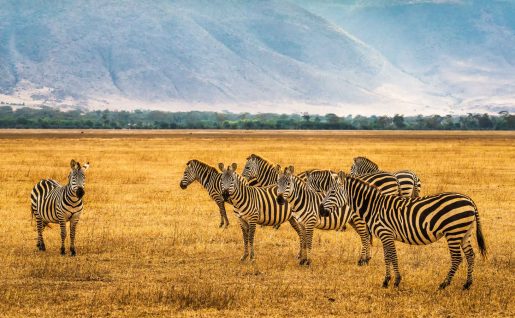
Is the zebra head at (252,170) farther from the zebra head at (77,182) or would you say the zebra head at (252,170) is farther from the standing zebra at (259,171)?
the zebra head at (77,182)

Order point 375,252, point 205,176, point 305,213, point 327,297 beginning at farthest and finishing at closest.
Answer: point 205,176, point 375,252, point 305,213, point 327,297

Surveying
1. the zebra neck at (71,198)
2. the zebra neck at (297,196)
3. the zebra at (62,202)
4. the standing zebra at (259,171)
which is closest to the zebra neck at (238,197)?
the zebra neck at (297,196)

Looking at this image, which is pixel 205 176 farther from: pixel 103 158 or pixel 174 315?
pixel 103 158

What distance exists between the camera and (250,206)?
55.2ft

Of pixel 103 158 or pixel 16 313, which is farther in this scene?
pixel 103 158

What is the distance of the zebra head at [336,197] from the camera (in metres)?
14.9

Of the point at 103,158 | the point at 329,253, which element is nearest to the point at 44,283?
the point at 329,253

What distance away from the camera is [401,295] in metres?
14.1

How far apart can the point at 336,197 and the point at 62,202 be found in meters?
5.99

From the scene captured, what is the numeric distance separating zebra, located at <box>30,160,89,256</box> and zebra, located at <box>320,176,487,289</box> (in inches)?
208

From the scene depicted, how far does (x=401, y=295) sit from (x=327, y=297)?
1278 mm

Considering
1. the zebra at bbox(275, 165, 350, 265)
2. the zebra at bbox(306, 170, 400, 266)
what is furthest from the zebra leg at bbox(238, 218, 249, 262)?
the zebra at bbox(306, 170, 400, 266)

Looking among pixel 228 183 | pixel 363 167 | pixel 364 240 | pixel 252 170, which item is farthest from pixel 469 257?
pixel 363 167

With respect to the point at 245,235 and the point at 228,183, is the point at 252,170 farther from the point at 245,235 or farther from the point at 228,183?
the point at 228,183
